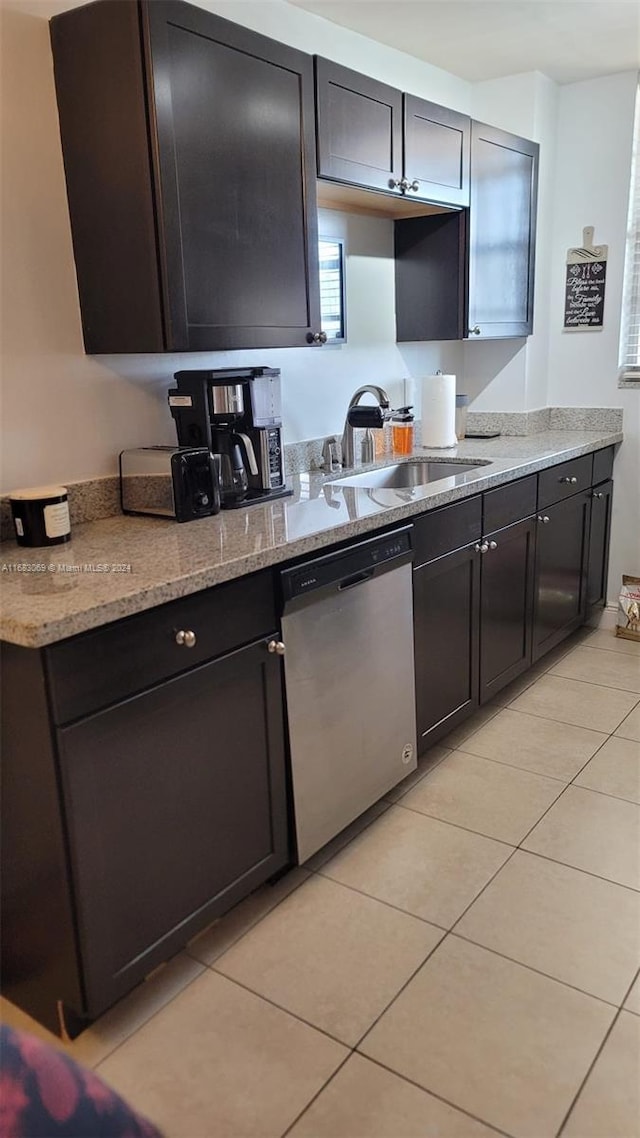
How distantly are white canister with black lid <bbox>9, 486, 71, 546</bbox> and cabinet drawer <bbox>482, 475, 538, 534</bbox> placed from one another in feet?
4.51

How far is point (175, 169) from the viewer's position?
191cm

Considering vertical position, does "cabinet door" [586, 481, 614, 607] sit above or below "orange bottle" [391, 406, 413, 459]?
below

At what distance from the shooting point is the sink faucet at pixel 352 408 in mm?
2832

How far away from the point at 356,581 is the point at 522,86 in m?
2.55

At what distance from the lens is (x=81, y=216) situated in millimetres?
2004

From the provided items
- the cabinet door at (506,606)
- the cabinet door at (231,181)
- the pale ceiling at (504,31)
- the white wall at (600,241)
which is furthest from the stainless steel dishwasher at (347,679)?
the white wall at (600,241)

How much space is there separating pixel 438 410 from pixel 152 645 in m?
2.07

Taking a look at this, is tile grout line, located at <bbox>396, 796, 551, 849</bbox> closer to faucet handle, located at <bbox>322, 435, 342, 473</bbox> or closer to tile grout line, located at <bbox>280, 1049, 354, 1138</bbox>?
tile grout line, located at <bbox>280, 1049, 354, 1138</bbox>

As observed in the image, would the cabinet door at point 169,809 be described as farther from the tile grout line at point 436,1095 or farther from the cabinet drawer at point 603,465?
the cabinet drawer at point 603,465

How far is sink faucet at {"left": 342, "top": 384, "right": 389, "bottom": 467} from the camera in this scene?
9.29 ft

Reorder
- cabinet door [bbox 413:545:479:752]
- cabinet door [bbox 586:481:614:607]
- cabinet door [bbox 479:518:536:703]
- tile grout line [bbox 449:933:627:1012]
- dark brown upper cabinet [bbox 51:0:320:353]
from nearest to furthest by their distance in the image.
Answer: tile grout line [bbox 449:933:627:1012]
dark brown upper cabinet [bbox 51:0:320:353]
cabinet door [bbox 413:545:479:752]
cabinet door [bbox 479:518:536:703]
cabinet door [bbox 586:481:614:607]

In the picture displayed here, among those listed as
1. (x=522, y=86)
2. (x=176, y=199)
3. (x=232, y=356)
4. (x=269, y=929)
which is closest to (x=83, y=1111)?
(x=269, y=929)

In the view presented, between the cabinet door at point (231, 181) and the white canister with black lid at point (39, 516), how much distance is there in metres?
0.48

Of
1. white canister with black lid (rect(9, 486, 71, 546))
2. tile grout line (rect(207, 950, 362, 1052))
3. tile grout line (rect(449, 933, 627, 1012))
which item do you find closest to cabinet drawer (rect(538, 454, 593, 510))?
tile grout line (rect(449, 933, 627, 1012))
